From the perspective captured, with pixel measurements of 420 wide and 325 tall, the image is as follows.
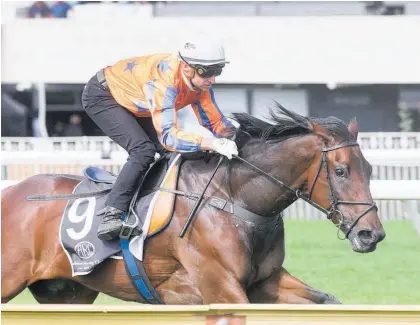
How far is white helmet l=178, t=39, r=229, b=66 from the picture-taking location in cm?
480

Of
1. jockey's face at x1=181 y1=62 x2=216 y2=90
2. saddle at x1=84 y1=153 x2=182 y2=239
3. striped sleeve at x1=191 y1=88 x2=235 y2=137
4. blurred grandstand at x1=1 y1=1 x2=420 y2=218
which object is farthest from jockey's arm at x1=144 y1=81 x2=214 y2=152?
blurred grandstand at x1=1 y1=1 x2=420 y2=218

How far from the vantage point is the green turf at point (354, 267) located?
6801 millimetres

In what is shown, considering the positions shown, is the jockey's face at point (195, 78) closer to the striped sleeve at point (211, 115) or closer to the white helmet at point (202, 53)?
the white helmet at point (202, 53)

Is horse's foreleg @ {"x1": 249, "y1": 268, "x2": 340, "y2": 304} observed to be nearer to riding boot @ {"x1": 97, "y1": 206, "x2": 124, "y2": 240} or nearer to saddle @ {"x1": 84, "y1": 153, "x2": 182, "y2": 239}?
saddle @ {"x1": 84, "y1": 153, "x2": 182, "y2": 239}

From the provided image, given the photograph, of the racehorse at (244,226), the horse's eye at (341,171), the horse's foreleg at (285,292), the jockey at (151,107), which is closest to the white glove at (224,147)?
the jockey at (151,107)

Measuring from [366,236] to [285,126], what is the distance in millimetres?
719

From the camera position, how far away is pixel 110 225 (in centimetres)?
489

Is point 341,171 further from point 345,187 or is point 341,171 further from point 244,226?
point 244,226

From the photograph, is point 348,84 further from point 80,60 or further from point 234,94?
point 80,60

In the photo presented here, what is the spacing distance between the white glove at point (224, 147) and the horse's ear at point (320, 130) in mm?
400

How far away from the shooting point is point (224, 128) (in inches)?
205

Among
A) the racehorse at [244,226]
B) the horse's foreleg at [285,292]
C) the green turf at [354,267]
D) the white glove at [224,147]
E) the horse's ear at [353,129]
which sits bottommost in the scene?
the green turf at [354,267]

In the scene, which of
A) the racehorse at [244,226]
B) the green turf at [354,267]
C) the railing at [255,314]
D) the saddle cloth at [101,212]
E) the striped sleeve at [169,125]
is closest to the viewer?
the railing at [255,314]

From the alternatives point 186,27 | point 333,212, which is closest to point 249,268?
point 333,212
